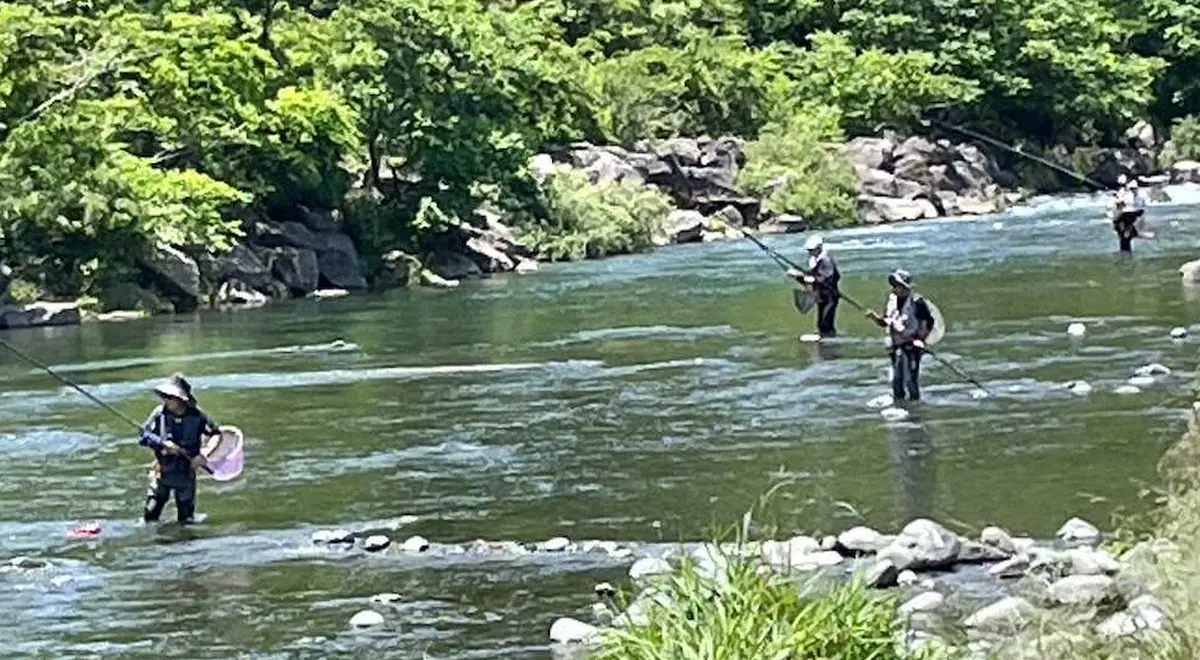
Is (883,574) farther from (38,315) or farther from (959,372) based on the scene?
(38,315)

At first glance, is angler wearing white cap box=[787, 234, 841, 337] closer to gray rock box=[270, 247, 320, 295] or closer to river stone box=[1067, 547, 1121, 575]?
river stone box=[1067, 547, 1121, 575]

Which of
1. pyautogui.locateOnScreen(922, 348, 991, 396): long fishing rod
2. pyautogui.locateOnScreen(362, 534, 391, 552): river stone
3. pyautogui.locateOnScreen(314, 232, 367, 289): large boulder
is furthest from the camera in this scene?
pyautogui.locateOnScreen(314, 232, 367, 289): large boulder

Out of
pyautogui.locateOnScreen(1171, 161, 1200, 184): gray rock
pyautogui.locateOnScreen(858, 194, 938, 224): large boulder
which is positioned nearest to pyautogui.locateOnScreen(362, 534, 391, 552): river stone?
pyautogui.locateOnScreen(858, 194, 938, 224): large boulder

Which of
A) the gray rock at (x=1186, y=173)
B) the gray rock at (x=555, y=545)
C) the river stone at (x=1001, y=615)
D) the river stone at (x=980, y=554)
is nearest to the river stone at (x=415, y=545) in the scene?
the gray rock at (x=555, y=545)

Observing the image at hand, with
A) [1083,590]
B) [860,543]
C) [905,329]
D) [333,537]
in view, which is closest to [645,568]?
[860,543]

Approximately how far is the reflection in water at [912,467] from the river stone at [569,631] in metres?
3.36

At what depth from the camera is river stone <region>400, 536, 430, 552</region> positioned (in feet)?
46.3

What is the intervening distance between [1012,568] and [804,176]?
4700cm

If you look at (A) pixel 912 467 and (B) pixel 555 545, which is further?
(A) pixel 912 467

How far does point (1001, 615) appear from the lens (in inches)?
392

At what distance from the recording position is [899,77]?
67688mm

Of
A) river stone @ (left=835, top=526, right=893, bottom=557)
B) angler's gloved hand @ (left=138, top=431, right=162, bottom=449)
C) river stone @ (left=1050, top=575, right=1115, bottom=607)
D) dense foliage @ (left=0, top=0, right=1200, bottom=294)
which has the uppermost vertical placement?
dense foliage @ (left=0, top=0, right=1200, bottom=294)

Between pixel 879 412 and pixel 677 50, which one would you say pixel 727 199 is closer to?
pixel 677 50

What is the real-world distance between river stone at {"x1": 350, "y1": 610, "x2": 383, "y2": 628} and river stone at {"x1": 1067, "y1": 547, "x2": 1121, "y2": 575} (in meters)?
3.84
